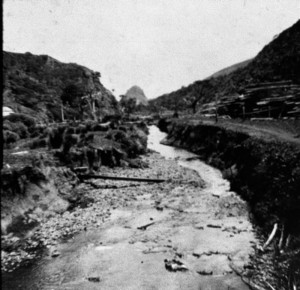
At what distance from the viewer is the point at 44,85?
86.1m

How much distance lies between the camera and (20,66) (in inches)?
3497

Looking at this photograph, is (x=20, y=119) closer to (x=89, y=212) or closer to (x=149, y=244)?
(x=89, y=212)

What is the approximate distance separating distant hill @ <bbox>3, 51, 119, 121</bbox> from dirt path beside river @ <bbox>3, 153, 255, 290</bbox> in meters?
51.0

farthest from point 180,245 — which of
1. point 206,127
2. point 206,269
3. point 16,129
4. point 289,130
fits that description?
point 16,129

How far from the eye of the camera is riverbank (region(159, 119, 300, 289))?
32.1 ft

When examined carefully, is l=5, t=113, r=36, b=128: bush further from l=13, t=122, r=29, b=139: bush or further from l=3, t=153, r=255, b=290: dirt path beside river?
l=3, t=153, r=255, b=290: dirt path beside river

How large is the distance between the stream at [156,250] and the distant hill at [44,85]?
52.8 meters

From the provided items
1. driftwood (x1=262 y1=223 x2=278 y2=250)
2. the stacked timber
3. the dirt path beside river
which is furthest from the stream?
the stacked timber

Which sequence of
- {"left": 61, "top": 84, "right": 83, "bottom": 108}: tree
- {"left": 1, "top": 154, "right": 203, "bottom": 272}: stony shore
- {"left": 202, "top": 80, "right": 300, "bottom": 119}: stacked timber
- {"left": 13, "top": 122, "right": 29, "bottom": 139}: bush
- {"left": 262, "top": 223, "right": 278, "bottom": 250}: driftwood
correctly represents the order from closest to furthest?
{"left": 1, "top": 154, "right": 203, "bottom": 272}: stony shore, {"left": 262, "top": 223, "right": 278, "bottom": 250}: driftwood, {"left": 202, "top": 80, "right": 300, "bottom": 119}: stacked timber, {"left": 13, "top": 122, "right": 29, "bottom": 139}: bush, {"left": 61, "top": 84, "right": 83, "bottom": 108}: tree

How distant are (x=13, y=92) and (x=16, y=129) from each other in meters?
39.2

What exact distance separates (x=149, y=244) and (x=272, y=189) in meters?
7.83

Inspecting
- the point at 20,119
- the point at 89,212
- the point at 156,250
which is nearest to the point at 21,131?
the point at 20,119

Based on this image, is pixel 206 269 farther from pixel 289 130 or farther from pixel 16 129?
pixel 16 129

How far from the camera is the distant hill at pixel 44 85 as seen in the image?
6781 cm
